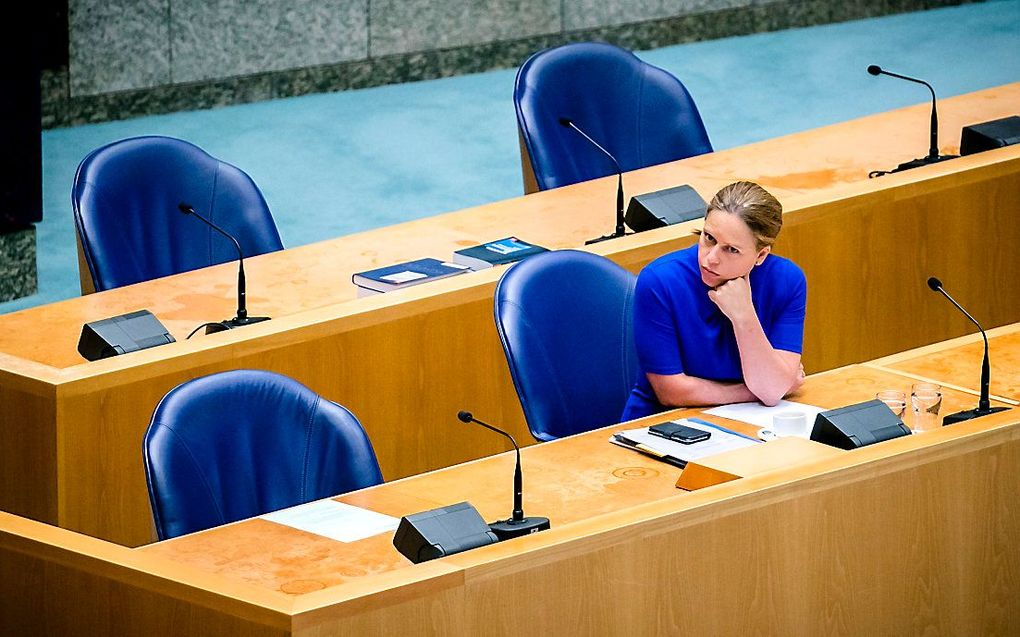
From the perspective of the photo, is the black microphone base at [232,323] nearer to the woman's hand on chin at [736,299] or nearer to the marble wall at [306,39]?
the woman's hand on chin at [736,299]

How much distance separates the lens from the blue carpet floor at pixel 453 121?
783 cm

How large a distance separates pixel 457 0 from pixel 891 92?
214cm

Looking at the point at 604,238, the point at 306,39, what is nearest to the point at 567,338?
the point at 604,238

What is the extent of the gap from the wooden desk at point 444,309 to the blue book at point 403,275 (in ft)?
0.30

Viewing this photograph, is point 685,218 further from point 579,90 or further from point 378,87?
point 378,87

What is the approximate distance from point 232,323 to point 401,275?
0.47m

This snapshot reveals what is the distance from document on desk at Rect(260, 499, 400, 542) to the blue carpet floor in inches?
129

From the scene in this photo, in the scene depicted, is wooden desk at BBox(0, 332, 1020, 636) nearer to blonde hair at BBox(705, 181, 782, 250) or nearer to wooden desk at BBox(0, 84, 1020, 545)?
blonde hair at BBox(705, 181, 782, 250)

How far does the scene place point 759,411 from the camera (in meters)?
4.29

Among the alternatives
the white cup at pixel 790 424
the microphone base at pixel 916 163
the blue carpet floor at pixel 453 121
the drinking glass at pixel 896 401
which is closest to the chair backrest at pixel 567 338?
the white cup at pixel 790 424

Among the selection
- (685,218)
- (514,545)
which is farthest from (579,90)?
(514,545)

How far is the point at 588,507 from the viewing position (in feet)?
12.3

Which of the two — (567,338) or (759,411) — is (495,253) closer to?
(567,338)

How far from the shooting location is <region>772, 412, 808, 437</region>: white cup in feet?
13.4
